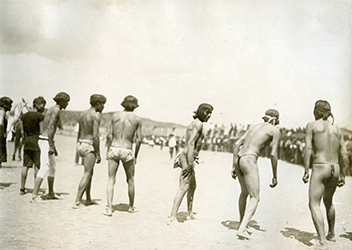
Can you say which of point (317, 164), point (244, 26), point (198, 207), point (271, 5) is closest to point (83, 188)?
point (198, 207)

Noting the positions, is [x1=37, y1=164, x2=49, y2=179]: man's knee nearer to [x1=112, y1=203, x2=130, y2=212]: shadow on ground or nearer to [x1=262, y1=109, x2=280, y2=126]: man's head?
[x1=112, y1=203, x2=130, y2=212]: shadow on ground

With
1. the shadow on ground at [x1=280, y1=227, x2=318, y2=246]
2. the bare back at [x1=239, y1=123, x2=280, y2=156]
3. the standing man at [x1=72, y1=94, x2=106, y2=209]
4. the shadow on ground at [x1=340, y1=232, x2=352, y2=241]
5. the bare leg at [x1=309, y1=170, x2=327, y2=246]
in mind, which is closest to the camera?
the bare leg at [x1=309, y1=170, x2=327, y2=246]

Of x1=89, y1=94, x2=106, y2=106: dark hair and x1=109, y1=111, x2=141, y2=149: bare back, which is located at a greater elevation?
x1=89, y1=94, x2=106, y2=106: dark hair

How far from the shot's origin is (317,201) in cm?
500

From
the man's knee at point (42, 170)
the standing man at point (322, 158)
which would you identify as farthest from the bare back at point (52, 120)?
the standing man at point (322, 158)

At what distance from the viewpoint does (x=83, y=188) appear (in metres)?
6.18

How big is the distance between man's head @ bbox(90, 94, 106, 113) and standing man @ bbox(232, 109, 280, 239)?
256 cm

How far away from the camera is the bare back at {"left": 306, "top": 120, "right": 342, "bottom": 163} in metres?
5.07

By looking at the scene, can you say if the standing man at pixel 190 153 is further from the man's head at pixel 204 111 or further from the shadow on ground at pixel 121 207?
the shadow on ground at pixel 121 207

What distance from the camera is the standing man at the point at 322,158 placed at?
5.00 m

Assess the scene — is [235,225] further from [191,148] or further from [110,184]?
[110,184]

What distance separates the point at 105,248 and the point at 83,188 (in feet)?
4.71

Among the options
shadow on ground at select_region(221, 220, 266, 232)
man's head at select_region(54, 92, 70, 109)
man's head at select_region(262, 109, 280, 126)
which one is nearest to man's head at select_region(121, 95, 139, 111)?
man's head at select_region(54, 92, 70, 109)

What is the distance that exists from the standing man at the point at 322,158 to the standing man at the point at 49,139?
423 centimetres
